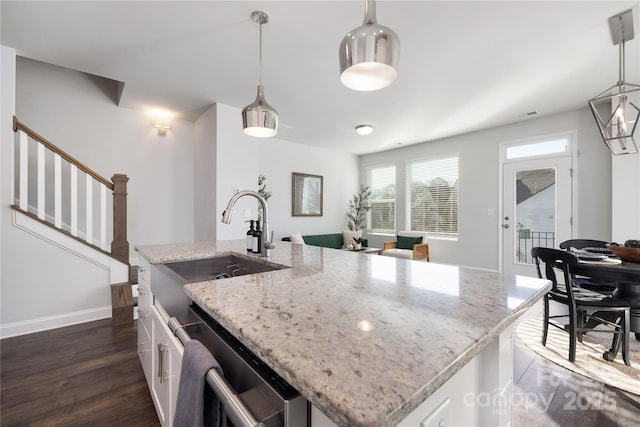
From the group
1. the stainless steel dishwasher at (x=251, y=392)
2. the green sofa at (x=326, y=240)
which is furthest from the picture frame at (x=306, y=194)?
the stainless steel dishwasher at (x=251, y=392)

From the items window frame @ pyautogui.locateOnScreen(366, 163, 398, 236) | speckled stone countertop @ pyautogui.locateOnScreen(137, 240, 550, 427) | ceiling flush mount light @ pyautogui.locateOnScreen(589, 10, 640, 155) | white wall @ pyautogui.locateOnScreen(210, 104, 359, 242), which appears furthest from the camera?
window frame @ pyautogui.locateOnScreen(366, 163, 398, 236)

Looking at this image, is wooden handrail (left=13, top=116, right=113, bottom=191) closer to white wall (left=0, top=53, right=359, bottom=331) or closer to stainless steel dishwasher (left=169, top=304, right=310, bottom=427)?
white wall (left=0, top=53, right=359, bottom=331)

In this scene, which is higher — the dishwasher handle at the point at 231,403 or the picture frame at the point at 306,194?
the picture frame at the point at 306,194

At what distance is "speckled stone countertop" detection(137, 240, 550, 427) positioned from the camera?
413mm

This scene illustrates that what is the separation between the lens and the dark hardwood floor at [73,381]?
5.02ft

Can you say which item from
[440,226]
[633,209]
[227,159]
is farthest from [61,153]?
[633,209]

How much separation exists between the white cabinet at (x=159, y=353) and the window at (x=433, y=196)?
16.9ft

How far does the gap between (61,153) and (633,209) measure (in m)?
6.43

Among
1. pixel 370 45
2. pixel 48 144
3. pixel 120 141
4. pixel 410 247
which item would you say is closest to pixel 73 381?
pixel 48 144

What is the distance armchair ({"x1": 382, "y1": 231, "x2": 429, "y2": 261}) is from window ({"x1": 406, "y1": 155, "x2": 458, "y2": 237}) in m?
0.47

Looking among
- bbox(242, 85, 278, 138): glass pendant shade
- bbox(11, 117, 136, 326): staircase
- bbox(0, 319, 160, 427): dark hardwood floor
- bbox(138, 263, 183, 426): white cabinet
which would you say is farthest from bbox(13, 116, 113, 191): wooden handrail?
bbox(242, 85, 278, 138): glass pendant shade

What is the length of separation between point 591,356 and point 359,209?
186 inches

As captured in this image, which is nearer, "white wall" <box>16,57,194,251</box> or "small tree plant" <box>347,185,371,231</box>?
"white wall" <box>16,57,194,251</box>

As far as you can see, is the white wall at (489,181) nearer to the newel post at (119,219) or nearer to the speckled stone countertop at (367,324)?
the speckled stone countertop at (367,324)
